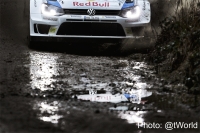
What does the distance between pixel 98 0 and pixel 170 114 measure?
5016mm

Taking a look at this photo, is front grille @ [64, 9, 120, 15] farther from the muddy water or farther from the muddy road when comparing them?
the muddy water

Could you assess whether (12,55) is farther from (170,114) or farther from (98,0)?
(170,114)

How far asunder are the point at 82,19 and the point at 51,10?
60cm

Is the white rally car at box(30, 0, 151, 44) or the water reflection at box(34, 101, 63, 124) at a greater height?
the white rally car at box(30, 0, 151, 44)

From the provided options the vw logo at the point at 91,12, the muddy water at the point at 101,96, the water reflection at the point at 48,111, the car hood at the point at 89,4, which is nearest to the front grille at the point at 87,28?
the vw logo at the point at 91,12

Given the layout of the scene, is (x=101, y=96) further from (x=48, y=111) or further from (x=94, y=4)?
(x=94, y=4)

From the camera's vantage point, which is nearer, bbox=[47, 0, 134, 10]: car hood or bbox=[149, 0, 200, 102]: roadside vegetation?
bbox=[149, 0, 200, 102]: roadside vegetation

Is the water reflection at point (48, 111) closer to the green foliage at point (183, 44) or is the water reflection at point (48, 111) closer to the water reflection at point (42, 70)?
the water reflection at point (42, 70)

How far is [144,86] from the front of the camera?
809 centimetres

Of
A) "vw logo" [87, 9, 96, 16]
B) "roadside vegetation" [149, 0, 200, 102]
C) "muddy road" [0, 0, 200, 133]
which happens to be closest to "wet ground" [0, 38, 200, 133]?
"muddy road" [0, 0, 200, 133]

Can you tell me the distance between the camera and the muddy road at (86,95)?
596 cm

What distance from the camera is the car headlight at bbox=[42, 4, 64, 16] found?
1098cm

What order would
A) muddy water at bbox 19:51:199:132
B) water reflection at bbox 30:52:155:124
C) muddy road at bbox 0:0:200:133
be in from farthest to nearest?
water reflection at bbox 30:52:155:124 → muddy water at bbox 19:51:199:132 → muddy road at bbox 0:0:200:133

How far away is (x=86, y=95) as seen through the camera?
7457 mm
